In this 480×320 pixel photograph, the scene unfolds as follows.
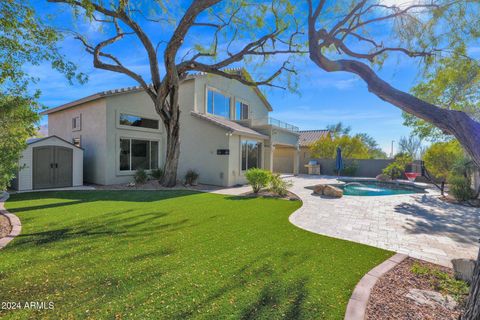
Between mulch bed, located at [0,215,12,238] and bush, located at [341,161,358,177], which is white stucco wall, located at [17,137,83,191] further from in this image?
bush, located at [341,161,358,177]

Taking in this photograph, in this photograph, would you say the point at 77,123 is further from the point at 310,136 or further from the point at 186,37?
the point at 310,136

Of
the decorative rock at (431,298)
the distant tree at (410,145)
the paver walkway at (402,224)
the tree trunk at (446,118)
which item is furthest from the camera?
the distant tree at (410,145)

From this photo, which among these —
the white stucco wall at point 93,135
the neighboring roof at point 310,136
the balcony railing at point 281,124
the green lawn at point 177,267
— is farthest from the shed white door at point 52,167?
the neighboring roof at point 310,136

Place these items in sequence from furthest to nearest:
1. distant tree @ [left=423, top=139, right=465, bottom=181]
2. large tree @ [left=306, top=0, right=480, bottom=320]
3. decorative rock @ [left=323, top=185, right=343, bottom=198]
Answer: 1. distant tree @ [left=423, top=139, right=465, bottom=181]
2. decorative rock @ [left=323, top=185, right=343, bottom=198]
3. large tree @ [left=306, top=0, right=480, bottom=320]

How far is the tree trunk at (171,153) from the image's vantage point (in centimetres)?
1238

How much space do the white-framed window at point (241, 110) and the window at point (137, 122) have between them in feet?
24.5

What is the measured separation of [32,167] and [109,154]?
11.5 feet

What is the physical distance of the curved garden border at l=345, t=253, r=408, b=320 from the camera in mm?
2605

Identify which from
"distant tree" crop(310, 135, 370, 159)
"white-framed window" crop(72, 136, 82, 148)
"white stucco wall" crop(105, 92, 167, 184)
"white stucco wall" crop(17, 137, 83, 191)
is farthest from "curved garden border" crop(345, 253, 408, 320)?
"distant tree" crop(310, 135, 370, 159)

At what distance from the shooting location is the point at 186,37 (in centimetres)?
1056

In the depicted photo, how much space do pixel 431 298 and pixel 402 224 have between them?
4317mm

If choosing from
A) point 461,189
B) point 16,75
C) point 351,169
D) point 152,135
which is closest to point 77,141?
point 152,135

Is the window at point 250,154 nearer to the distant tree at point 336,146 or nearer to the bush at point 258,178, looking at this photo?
the bush at point 258,178

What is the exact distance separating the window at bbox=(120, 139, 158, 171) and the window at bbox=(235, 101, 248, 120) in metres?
7.92
